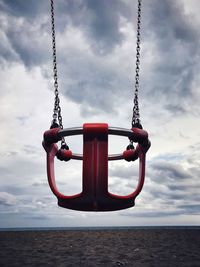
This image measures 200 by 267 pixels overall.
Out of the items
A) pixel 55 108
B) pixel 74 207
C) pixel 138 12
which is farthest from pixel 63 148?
pixel 138 12

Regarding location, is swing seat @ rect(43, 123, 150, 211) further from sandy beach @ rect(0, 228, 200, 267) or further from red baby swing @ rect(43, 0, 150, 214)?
sandy beach @ rect(0, 228, 200, 267)

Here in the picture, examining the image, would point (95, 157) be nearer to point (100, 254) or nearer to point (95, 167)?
point (95, 167)

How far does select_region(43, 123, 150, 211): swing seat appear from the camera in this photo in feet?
16.5

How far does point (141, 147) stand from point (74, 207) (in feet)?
4.85

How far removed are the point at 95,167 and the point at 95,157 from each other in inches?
5.6

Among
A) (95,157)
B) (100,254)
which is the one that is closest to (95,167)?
(95,157)

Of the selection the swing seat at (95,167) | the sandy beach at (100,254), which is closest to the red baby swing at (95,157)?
the swing seat at (95,167)

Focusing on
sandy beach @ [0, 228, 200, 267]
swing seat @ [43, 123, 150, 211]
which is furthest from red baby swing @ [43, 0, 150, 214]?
sandy beach @ [0, 228, 200, 267]

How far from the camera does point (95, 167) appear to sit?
4.98m

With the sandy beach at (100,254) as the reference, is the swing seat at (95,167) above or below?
above

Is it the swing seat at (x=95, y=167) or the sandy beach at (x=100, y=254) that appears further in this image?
the sandy beach at (x=100, y=254)

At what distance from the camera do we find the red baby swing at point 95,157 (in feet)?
16.5

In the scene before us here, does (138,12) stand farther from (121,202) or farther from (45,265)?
(45,265)

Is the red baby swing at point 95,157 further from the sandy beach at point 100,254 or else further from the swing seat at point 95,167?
the sandy beach at point 100,254
